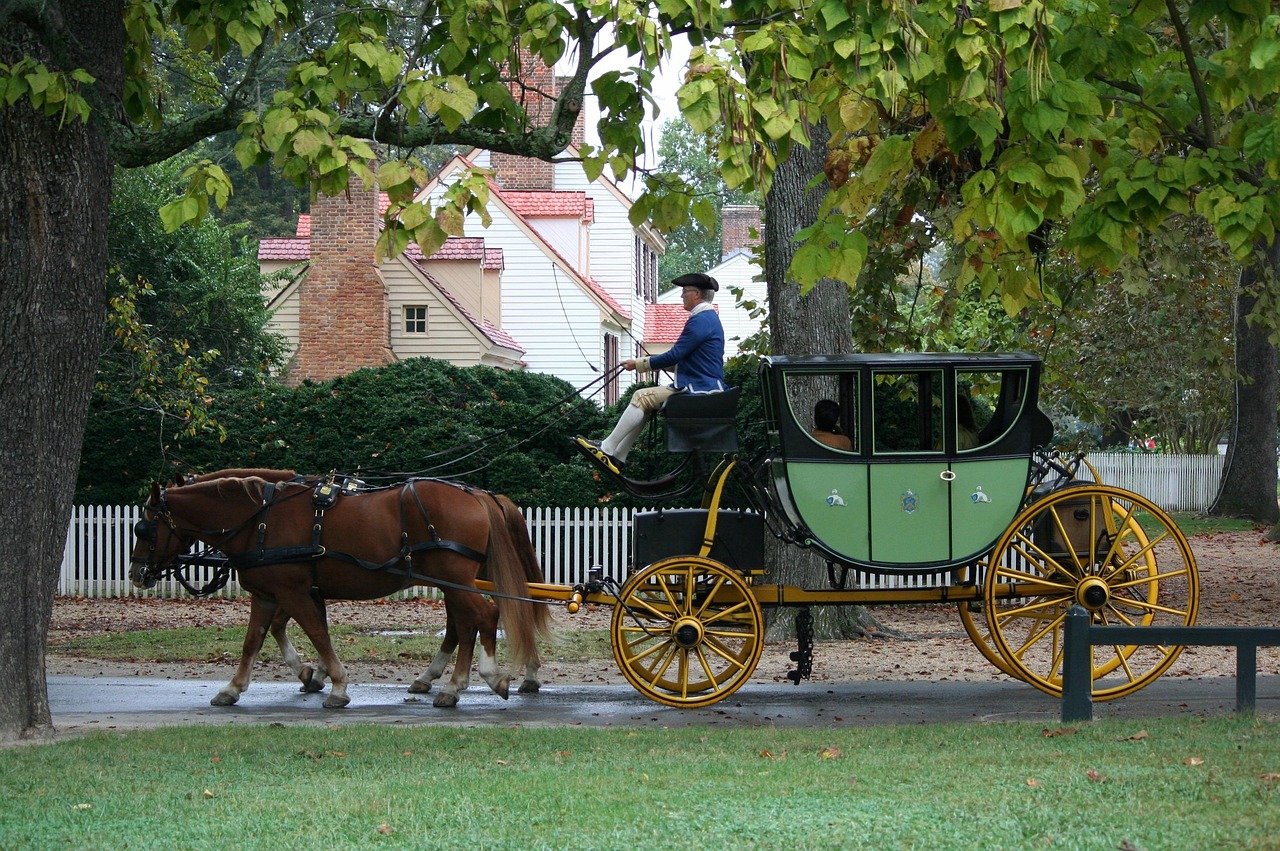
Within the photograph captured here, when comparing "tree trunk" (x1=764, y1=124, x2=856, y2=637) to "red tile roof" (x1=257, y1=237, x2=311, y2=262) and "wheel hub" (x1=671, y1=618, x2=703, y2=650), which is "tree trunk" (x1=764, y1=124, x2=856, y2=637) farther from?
"red tile roof" (x1=257, y1=237, x2=311, y2=262)

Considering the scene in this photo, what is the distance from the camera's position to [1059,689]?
32.0 ft

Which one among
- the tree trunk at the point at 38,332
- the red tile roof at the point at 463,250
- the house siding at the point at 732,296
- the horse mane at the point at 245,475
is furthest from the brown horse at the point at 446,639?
the house siding at the point at 732,296

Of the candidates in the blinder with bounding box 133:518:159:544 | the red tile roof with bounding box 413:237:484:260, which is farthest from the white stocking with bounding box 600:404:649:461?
the red tile roof with bounding box 413:237:484:260

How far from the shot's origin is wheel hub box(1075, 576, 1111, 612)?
32.1 ft

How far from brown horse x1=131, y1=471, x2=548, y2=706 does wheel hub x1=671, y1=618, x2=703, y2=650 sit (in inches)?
55.4

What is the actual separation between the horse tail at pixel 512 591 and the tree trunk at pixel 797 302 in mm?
3312

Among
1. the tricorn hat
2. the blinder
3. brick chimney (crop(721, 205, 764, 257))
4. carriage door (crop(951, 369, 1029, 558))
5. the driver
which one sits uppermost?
brick chimney (crop(721, 205, 764, 257))

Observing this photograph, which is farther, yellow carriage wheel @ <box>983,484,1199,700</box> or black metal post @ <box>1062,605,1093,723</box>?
yellow carriage wheel @ <box>983,484,1199,700</box>

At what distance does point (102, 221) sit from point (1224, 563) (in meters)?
20.3

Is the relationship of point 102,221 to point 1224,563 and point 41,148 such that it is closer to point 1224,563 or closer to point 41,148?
point 41,148

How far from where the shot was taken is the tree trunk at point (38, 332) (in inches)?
334

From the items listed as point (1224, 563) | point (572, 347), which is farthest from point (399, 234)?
point (572, 347)

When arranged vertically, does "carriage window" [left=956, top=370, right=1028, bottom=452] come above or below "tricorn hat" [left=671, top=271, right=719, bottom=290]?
below

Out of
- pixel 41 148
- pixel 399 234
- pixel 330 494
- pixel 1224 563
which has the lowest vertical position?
pixel 1224 563
